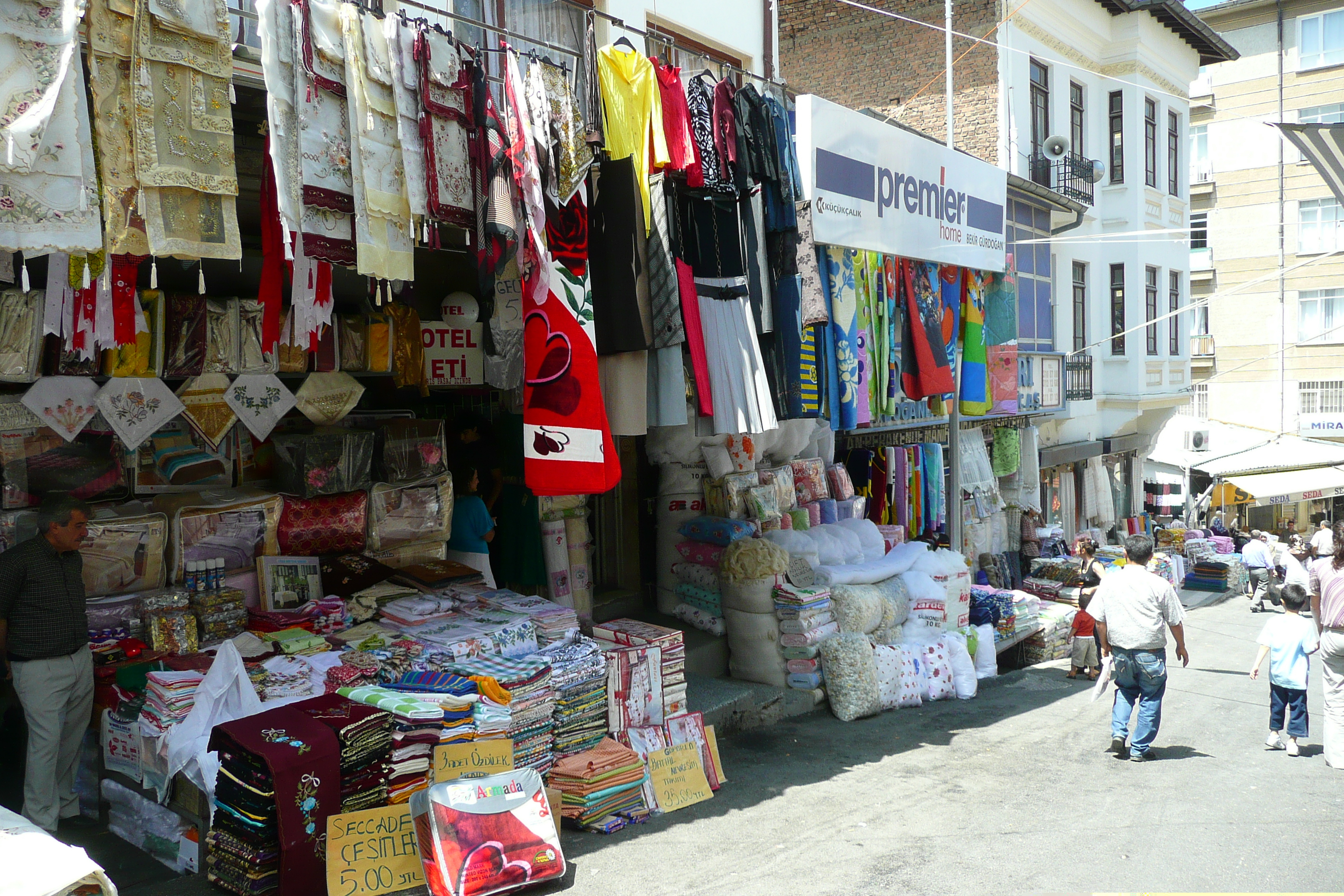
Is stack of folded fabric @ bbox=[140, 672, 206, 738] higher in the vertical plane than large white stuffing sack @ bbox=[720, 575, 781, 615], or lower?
higher

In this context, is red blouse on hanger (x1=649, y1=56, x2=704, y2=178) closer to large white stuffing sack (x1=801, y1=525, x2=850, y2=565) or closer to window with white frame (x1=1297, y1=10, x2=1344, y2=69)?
large white stuffing sack (x1=801, y1=525, x2=850, y2=565)

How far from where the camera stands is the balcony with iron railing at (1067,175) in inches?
719

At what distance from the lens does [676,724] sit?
659 cm

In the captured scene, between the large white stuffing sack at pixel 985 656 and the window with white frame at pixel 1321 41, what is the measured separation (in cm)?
2850

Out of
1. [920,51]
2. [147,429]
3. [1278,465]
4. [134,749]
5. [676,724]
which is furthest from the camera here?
[1278,465]

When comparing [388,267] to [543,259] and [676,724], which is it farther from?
[676,724]

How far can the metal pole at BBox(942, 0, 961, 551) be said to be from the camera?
10.7m

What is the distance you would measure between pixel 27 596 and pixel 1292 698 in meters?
8.78

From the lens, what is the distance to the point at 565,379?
18.6 ft

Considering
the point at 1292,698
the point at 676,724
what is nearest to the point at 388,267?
the point at 676,724

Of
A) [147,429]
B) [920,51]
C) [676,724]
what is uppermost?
[920,51]

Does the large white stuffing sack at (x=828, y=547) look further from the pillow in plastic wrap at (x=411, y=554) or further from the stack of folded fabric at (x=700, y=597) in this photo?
the pillow in plastic wrap at (x=411, y=554)

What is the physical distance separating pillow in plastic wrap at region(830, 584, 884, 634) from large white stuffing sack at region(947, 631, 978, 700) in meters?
1.09

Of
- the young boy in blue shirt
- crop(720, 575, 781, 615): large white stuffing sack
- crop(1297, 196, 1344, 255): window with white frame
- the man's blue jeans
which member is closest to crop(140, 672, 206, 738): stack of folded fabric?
crop(720, 575, 781, 615): large white stuffing sack
